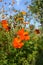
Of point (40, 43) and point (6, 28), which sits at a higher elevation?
point (6, 28)

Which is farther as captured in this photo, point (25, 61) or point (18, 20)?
point (18, 20)

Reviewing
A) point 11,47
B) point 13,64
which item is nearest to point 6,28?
point 11,47

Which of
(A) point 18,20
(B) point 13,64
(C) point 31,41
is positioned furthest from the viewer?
(A) point 18,20

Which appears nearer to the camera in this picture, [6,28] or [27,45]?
[27,45]

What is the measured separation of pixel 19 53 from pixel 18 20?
1378 mm

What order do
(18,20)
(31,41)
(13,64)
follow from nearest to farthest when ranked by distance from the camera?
(13,64) < (31,41) < (18,20)

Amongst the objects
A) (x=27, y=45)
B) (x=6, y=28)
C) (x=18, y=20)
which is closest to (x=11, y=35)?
(x=6, y=28)

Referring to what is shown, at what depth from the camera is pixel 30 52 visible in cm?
441

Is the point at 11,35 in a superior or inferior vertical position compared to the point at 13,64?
superior

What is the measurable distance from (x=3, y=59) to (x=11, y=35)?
578 mm

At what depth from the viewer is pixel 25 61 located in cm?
432

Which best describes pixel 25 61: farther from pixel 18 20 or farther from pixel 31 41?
pixel 18 20

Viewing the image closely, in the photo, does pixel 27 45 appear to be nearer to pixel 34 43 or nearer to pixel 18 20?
pixel 34 43

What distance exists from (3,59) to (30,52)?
0.48 m
